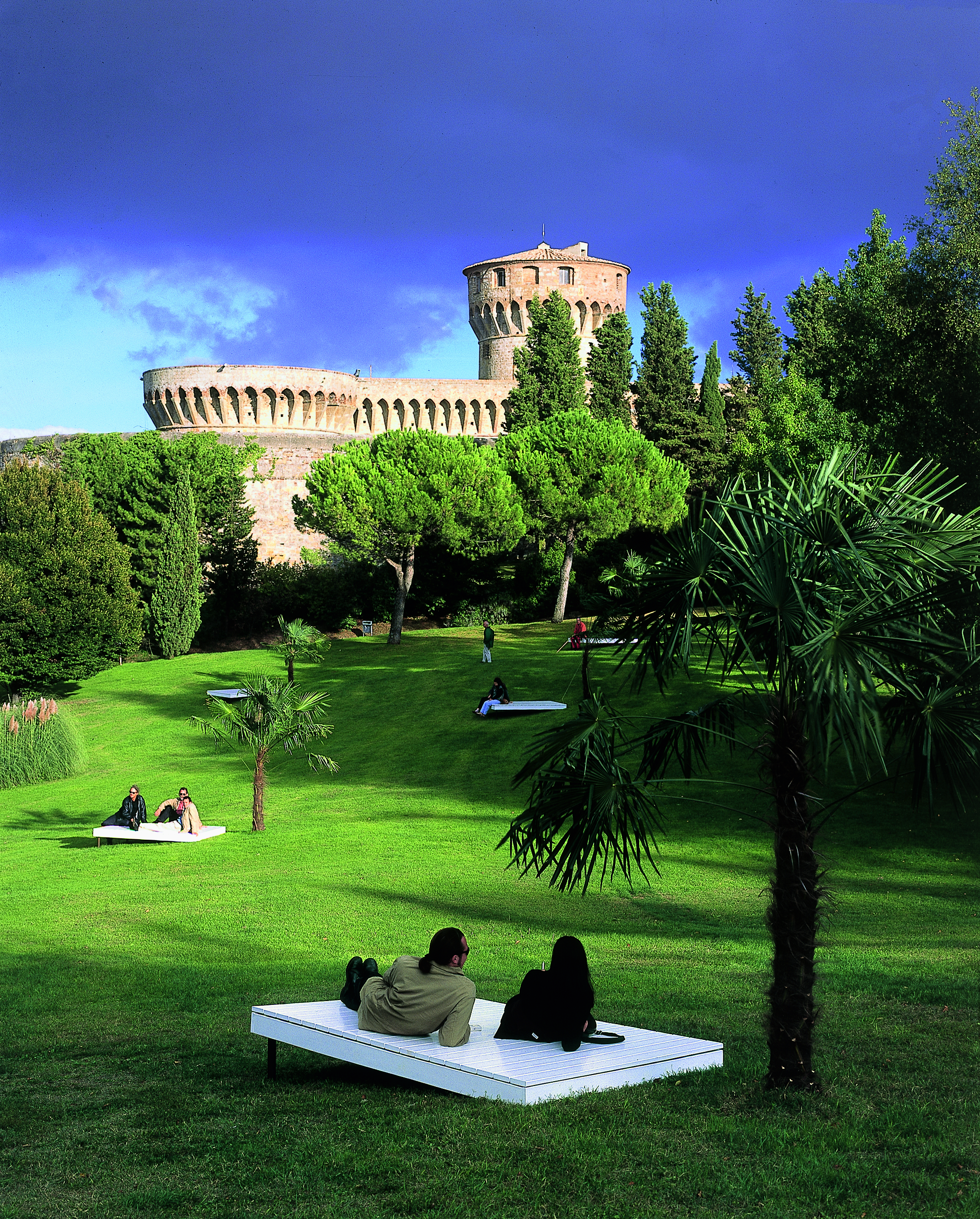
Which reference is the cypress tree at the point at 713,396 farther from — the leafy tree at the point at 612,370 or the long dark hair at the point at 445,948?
the long dark hair at the point at 445,948

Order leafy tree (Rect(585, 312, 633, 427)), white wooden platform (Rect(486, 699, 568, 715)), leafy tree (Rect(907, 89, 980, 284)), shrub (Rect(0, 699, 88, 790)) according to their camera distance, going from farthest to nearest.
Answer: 1. leafy tree (Rect(585, 312, 633, 427))
2. white wooden platform (Rect(486, 699, 568, 715))
3. shrub (Rect(0, 699, 88, 790))
4. leafy tree (Rect(907, 89, 980, 284))

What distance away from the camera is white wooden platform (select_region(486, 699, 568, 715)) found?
2891 cm

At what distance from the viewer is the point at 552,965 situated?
6.73m

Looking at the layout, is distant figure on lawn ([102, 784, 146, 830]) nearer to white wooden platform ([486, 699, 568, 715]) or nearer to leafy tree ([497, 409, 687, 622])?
white wooden platform ([486, 699, 568, 715])

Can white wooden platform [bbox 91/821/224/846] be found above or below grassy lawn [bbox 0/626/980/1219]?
below

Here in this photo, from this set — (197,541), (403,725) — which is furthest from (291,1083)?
(197,541)

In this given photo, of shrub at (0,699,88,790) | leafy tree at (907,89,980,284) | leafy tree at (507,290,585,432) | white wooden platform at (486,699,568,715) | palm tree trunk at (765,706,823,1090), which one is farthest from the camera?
leafy tree at (507,290,585,432)

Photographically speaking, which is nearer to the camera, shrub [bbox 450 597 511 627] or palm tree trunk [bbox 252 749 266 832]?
palm tree trunk [bbox 252 749 266 832]

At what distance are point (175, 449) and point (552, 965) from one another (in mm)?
46312

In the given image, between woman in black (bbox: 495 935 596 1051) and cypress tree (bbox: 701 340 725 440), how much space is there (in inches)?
1873

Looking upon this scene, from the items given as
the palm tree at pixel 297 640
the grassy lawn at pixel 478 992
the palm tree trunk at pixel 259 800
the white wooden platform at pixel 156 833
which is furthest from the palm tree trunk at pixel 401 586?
the white wooden platform at pixel 156 833

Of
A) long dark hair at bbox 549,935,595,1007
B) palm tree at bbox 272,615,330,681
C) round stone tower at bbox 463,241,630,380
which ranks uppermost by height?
round stone tower at bbox 463,241,630,380

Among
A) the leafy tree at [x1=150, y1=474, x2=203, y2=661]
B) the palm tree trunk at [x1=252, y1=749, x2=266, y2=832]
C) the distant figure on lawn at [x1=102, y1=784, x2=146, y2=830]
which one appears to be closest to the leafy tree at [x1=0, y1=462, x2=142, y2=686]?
the leafy tree at [x1=150, y1=474, x2=203, y2=661]

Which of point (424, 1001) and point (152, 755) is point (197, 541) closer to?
point (152, 755)
